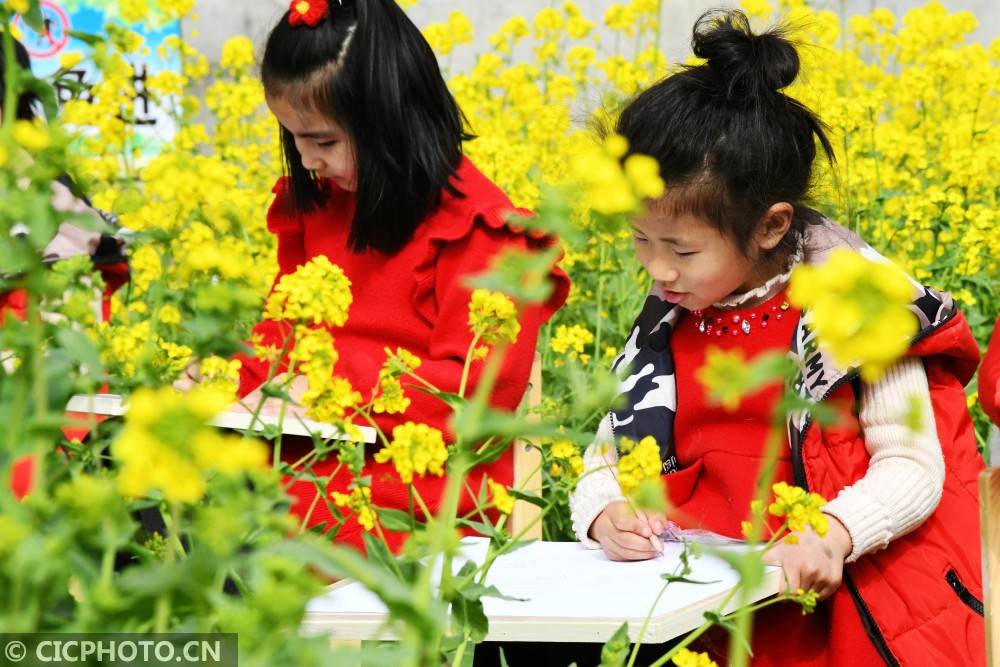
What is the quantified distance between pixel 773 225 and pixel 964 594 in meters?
0.48

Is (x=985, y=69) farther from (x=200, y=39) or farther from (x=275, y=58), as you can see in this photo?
(x=200, y=39)

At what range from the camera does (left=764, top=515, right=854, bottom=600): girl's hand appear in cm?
146

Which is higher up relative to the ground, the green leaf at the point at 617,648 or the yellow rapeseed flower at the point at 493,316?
the yellow rapeseed flower at the point at 493,316

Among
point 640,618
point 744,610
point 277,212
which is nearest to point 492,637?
point 640,618

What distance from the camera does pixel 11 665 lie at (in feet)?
2.06

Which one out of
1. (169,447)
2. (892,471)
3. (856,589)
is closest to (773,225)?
(892,471)

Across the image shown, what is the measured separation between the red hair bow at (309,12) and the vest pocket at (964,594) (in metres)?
1.09

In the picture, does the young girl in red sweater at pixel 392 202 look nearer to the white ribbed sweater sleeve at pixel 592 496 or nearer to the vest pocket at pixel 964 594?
the white ribbed sweater sleeve at pixel 592 496

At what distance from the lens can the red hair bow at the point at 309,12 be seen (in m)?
1.94

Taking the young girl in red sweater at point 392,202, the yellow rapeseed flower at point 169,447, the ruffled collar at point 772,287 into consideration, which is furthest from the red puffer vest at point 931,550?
the yellow rapeseed flower at point 169,447

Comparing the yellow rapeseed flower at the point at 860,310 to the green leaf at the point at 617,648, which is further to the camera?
the green leaf at the point at 617,648

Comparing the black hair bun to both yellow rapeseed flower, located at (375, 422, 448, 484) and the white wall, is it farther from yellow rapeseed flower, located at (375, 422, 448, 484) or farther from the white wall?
the white wall

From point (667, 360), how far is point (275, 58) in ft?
2.23
